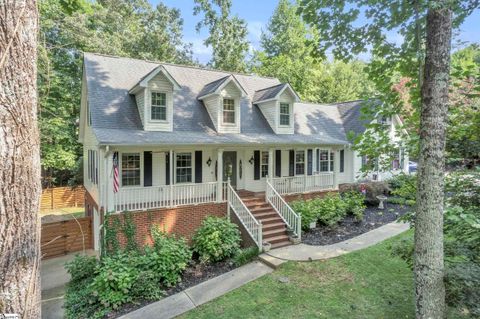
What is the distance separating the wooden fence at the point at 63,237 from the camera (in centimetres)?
1107

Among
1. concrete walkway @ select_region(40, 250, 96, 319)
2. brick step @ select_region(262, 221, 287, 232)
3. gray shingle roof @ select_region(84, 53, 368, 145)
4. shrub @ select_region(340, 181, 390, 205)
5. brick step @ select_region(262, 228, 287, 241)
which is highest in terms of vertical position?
gray shingle roof @ select_region(84, 53, 368, 145)

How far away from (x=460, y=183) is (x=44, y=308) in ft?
33.1

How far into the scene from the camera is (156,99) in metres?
11.3

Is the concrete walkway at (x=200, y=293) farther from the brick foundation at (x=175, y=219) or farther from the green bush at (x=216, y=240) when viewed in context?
the brick foundation at (x=175, y=219)

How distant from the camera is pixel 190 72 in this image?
1464 centimetres

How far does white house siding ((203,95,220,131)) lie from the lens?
12.5 m

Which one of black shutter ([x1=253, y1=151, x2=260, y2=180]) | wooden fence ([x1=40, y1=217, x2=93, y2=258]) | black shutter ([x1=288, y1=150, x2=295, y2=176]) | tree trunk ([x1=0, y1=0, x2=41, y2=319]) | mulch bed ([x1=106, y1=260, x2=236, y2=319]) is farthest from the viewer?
black shutter ([x1=288, y1=150, x2=295, y2=176])

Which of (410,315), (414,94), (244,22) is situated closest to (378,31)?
(414,94)

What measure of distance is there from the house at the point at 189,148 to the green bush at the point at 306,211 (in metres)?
0.73

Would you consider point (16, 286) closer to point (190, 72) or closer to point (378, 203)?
point (190, 72)

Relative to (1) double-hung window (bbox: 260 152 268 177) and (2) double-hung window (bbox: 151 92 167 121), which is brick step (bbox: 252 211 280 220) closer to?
(1) double-hung window (bbox: 260 152 268 177)

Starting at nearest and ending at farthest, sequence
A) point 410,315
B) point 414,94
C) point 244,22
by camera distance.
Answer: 1. point 414,94
2. point 410,315
3. point 244,22

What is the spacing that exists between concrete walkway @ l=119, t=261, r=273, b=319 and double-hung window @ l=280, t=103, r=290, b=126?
8.08 metres

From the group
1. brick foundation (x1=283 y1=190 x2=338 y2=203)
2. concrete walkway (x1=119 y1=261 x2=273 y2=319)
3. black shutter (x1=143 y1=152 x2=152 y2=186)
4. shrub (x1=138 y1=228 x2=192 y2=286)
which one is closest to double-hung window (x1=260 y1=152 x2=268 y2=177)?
brick foundation (x1=283 y1=190 x2=338 y2=203)
